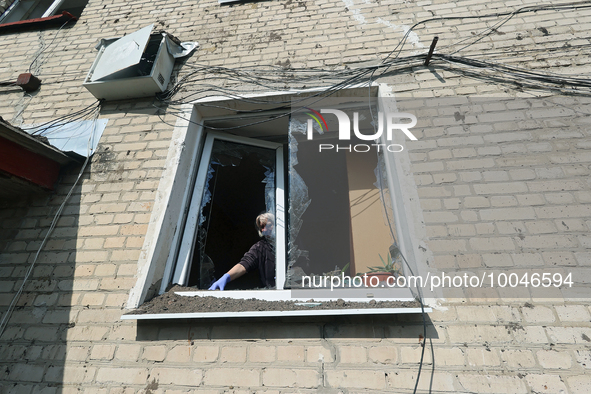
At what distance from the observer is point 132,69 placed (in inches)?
109

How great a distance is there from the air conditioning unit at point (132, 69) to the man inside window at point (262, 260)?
152 cm

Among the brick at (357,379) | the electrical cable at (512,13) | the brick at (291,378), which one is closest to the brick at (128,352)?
the brick at (291,378)

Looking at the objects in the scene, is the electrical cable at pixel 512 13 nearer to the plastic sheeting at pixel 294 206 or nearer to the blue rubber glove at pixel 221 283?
the plastic sheeting at pixel 294 206

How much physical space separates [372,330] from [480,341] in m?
0.54

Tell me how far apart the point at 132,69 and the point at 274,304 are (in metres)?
2.38

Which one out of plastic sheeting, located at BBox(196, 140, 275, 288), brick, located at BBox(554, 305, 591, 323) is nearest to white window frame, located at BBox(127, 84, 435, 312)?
plastic sheeting, located at BBox(196, 140, 275, 288)

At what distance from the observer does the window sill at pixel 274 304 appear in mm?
1698

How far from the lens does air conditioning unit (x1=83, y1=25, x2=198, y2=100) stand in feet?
8.87

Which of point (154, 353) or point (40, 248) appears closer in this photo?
point (154, 353)

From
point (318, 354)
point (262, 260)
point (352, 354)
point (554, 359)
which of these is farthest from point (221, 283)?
point (554, 359)

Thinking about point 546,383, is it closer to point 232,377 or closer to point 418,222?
point 418,222

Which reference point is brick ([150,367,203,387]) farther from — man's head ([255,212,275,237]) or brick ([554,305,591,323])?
brick ([554,305,591,323])

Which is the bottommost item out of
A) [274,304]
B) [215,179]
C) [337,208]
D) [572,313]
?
→ [572,313]

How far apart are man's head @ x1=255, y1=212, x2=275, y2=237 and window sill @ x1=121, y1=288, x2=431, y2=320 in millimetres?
693
